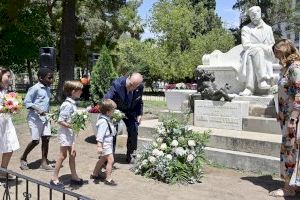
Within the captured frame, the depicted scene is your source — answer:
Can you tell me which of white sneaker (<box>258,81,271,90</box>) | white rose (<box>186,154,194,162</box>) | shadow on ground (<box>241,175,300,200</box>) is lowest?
shadow on ground (<box>241,175,300,200</box>)

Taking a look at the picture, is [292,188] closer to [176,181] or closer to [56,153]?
[176,181]

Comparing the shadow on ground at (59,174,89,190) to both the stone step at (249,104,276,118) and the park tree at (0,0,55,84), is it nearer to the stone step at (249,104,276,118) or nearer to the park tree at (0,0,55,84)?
the stone step at (249,104,276,118)

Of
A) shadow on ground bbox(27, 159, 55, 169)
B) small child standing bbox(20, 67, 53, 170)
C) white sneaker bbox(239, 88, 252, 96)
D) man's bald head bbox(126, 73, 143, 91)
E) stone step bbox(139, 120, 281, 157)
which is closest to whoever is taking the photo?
man's bald head bbox(126, 73, 143, 91)

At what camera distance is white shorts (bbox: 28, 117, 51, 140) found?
700 centimetres

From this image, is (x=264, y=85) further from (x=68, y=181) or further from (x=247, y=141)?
(x=68, y=181)

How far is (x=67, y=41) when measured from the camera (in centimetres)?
1981

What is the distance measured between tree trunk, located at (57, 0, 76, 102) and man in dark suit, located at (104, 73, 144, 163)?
12.9 m

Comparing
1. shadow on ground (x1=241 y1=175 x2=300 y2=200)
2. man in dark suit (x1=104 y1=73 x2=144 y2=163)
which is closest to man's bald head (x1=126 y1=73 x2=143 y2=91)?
man in dark suit (x1=104 y1=73 x2=144 y2=163)

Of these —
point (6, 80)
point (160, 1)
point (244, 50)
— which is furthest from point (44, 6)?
point (6, 80)

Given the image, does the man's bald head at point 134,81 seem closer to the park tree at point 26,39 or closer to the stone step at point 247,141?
the stone step at point 247,141

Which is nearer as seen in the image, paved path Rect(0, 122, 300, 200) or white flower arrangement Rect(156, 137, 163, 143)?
paved path Rect(0, 122, 300, 200)

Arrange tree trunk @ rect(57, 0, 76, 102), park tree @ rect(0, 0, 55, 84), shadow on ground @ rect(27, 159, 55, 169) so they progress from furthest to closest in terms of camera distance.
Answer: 1. park tree @ rect(0, 0, 55, 84)
2. tree trunk @ rect(57, 0, 76, 102)
3. shadow on ground @ rect(27, 159, 55, 169)

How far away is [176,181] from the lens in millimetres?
6480

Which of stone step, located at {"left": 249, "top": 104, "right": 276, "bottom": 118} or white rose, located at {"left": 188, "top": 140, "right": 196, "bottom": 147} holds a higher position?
stone step, located at {"left": 249, "top": 104, "right": 276, "bottom": 118}
